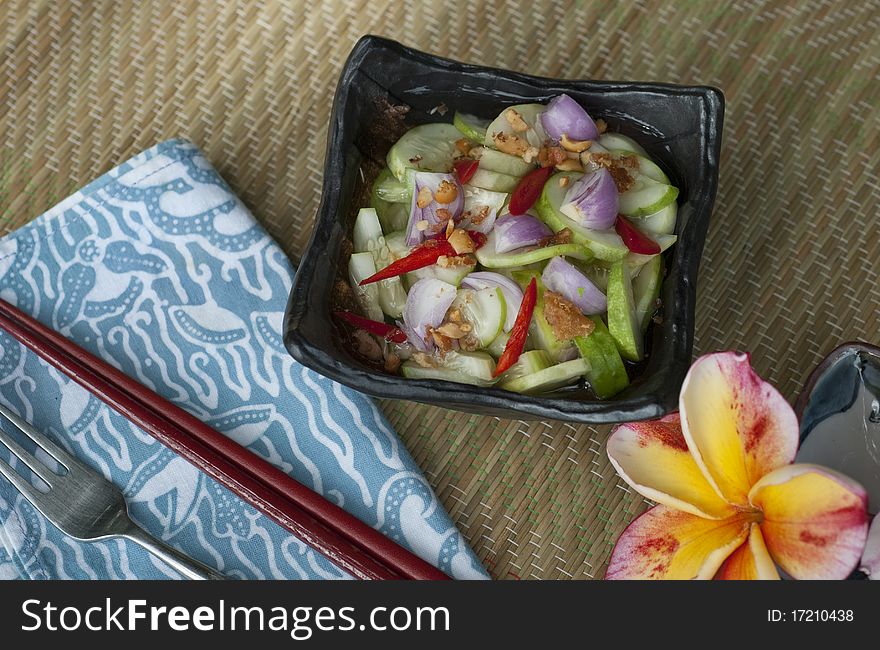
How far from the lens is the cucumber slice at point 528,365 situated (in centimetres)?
101

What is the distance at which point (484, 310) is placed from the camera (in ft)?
3.35

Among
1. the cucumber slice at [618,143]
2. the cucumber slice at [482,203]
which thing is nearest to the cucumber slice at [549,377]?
the cucumber slice at [482,203]

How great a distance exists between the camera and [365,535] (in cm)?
111

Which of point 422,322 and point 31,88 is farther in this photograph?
point 31,88

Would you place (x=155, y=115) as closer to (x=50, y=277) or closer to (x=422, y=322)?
(x=50, y=277)

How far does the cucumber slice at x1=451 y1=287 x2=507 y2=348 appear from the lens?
3.33 ft

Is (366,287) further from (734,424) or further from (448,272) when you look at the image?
(734,424)

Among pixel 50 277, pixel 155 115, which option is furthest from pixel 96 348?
pixel 155 115

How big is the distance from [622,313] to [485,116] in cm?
37

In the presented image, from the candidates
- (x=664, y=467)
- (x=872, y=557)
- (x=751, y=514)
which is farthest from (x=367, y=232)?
(x=872, y=557)

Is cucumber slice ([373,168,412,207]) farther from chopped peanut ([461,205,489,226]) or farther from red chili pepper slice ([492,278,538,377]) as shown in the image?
red chili pepper slice ([492,278,538,377])

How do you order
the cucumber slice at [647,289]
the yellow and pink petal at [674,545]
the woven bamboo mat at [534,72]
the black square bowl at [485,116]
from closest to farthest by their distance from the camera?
the yellow and pink petal at [674,545]
the black square bowl at [485,116]
the cucumber slice at [647,289]
the woven bamboo mat at [534,72]

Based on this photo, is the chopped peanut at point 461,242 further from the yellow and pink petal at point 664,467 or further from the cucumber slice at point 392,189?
the yellow and pink petal at point 664,467
